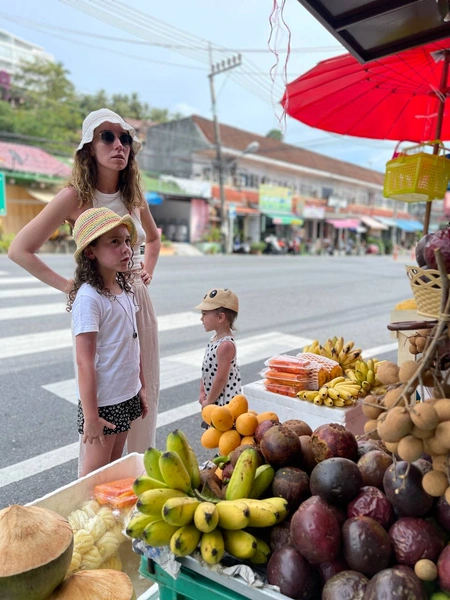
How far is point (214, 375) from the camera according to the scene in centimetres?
288

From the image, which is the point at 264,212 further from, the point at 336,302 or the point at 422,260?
the point at 422,260

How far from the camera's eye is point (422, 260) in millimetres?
1405

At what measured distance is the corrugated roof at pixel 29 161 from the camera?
2111 centimetres

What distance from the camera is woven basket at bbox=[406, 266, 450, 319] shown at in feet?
3.91

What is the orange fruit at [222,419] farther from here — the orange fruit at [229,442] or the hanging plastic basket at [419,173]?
the hanging plastic basket at [419,173]

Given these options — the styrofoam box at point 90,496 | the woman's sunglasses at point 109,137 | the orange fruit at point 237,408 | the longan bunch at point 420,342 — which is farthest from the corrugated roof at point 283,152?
the longan bunch at point 420,342

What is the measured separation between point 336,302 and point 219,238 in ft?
58.2

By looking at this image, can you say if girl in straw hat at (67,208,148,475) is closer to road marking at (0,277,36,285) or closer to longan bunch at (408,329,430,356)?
longan bunch at (408,329,430,356)

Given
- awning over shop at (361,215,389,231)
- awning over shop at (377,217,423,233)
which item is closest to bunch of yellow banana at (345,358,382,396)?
awning over shop at (361,215,389,231)

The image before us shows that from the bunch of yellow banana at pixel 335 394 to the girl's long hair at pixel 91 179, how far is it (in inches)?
60.2

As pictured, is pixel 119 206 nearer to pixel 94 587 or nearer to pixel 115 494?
pixel 115 494

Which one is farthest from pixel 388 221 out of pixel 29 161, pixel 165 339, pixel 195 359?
pixel 195 359

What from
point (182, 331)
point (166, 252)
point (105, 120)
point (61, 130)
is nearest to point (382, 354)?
point (182, 331)

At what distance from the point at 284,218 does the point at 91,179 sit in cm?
3128
